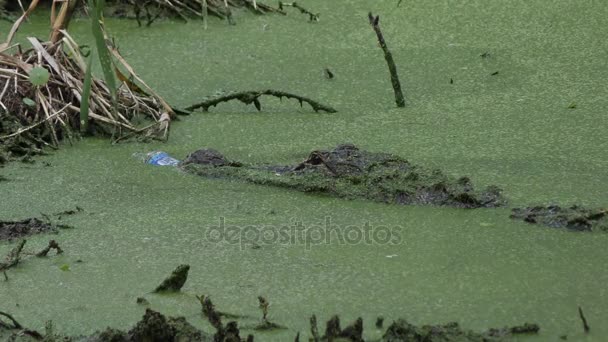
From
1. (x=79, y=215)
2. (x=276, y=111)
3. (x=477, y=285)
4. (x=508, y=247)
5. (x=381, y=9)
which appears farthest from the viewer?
(x=381, y=9)

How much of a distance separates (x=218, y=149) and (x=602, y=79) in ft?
3.26

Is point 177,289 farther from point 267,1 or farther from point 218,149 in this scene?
point 267,1

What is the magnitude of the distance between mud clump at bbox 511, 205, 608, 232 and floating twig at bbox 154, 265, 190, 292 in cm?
66

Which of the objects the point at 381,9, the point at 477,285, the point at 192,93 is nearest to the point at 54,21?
the point at 192,93

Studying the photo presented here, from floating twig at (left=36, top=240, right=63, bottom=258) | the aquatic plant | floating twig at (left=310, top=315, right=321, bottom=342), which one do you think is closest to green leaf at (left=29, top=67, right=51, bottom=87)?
the aquatic plant

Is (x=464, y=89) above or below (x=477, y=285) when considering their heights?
above

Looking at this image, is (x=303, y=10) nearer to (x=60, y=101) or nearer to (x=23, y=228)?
(x=60, y=101)

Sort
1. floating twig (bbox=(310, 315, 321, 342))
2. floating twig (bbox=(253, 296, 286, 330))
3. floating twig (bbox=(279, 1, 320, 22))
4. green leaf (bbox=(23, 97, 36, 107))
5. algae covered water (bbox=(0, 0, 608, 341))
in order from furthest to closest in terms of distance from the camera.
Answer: floating twig (bbox=(279, 1, 320, 22)) → green leaf (bbox=(23, 97, 36, 107)) → algae covered water (bbox=(0, 0, 608, 341)) → floating twig (bbox=(253, 296, 286, 330)) → floating twig (bbox=(310, 315, 321, 342))

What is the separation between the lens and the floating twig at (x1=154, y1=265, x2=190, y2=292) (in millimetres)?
2100

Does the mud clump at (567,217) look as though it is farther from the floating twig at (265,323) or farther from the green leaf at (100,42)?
the green leaf at (100,42)

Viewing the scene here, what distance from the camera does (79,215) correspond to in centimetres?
253

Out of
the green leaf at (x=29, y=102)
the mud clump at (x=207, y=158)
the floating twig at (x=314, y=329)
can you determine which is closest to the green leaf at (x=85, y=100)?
the green leaf at (x=29, y=102)

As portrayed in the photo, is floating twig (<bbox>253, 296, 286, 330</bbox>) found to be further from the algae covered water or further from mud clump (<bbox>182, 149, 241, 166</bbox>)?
mud clump (<bbox>182, 149, 241, 166</bbox>)

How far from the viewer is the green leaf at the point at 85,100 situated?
2.77 metres
